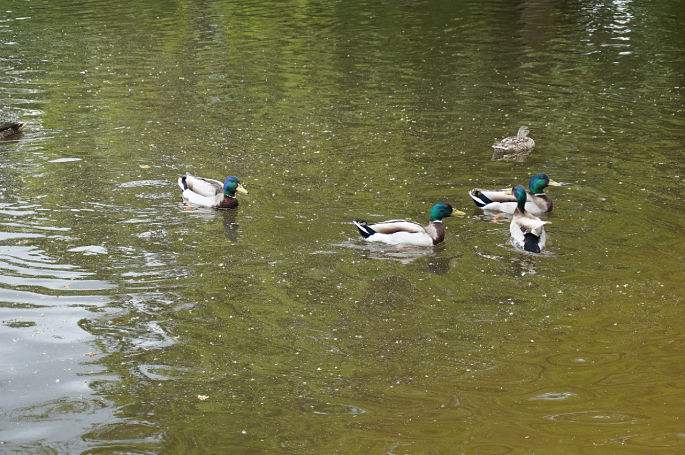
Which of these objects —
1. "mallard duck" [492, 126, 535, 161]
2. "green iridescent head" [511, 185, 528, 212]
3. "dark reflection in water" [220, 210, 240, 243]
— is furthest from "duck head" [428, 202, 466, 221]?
"mallard duck" [492, 126, 535, 161]

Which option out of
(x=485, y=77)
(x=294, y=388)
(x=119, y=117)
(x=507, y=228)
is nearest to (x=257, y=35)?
(x=485, y=77)

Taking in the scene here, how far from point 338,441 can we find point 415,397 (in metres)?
1.16

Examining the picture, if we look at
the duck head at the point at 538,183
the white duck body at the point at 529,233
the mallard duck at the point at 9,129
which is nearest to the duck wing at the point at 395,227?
the white duck body at the point at 529,233

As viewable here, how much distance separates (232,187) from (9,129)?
6485mm

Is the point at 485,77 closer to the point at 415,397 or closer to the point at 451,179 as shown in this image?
the point at 451,179

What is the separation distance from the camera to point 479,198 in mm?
16484

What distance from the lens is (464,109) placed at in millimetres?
22922

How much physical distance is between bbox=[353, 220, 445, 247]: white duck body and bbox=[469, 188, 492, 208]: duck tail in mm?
1871

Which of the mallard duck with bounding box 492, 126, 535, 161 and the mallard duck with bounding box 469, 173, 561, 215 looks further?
the mallard duck with bounding box 492, 126, 535, 161

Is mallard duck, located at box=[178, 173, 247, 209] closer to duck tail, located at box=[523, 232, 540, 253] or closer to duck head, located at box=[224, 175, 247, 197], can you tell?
duck head, located at box=[224, 175, 247, 197]

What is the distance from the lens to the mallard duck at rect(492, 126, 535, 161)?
62.3ft

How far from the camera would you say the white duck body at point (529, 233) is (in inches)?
567

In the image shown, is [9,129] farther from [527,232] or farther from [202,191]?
[527,232]

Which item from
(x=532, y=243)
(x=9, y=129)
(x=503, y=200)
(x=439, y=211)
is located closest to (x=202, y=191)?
(x=439, y=211)
